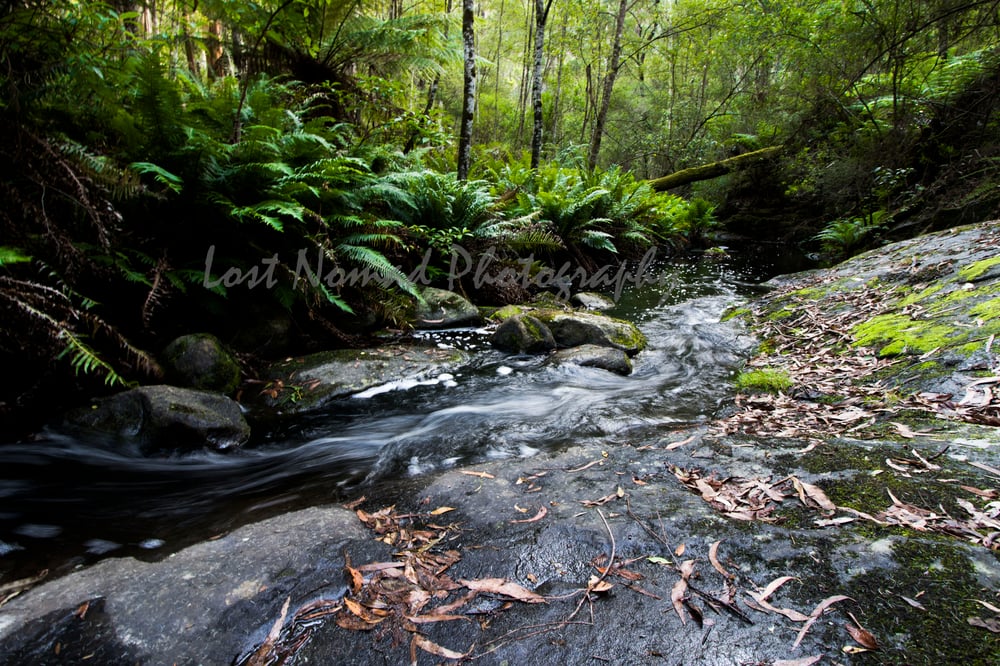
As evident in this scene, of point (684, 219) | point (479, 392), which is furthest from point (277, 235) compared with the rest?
point (684, 219)

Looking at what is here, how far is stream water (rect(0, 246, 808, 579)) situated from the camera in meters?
2.03

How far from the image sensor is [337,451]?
3012mm

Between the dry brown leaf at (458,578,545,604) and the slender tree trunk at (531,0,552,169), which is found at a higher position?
the slender tree trunk at (531,0,552,169)

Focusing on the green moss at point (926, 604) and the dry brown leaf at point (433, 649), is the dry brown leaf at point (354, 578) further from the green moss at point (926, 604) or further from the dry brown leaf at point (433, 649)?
the green moss at point (926, 604)

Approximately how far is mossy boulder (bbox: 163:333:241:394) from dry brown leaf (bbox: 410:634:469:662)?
2.90 metres

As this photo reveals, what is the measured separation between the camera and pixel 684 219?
44.1 ft

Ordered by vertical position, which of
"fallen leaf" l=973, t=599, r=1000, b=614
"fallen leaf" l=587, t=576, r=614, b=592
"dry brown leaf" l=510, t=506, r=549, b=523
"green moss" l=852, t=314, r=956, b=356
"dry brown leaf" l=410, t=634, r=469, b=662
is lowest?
"dry brown leaf" l=410, t=634, r=469, b=662

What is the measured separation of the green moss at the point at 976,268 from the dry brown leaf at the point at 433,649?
4838 millimetres

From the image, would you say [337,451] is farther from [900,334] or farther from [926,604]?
[900,334]

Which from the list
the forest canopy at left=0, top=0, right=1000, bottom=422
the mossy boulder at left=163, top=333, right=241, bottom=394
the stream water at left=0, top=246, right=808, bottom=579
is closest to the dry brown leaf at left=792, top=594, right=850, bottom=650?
the stream water at left=0, top=246, right=808, bottom=579

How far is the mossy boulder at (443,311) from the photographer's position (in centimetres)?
546

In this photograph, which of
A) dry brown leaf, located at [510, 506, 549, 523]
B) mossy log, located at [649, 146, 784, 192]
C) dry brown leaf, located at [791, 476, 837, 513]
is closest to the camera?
dry brown leaf, located at [791, 476, 837, 513]

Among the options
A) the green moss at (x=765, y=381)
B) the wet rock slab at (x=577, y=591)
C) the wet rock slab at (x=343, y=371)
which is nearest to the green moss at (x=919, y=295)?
the green moss at (x=765, y=381)

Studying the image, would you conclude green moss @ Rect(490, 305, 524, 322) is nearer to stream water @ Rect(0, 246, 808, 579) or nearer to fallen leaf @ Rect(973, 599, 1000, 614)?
stream water @ Rect(0, 246, 808, 579)
